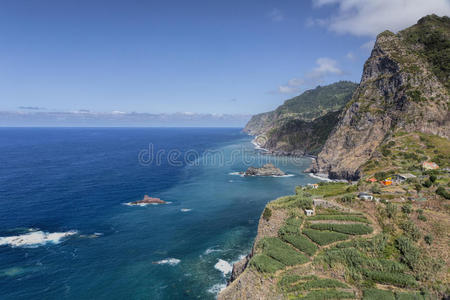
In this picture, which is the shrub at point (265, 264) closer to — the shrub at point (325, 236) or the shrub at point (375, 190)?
the shrub at point (325, 236)

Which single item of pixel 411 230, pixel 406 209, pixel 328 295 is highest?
pixel 406 209

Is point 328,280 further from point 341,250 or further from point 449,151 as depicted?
point 449,151

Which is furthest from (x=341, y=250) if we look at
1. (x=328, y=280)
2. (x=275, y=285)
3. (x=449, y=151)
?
(x=449, y=151)

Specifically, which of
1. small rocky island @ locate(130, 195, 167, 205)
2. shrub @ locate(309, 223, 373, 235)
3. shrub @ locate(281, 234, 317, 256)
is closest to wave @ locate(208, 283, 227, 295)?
shrub @ locate(281, 234, 317, 256)

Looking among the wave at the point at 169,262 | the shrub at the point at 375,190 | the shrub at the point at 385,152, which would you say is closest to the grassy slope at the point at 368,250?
the shrub at the point at 375,190

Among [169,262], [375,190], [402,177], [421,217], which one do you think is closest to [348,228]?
[421,217]

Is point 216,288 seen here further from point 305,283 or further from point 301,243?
point 305,283
